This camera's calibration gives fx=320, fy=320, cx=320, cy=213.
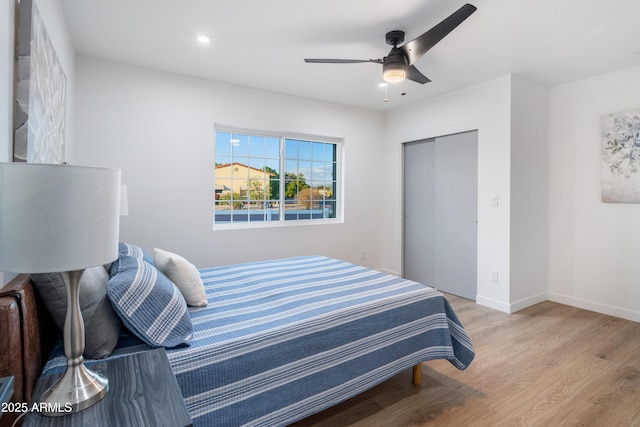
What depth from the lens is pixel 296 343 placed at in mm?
1550

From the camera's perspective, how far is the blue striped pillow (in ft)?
4.38

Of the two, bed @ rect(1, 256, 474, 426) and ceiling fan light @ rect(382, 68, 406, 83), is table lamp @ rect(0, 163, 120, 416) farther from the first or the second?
ceiling fan light @ rect(382, 68, 406, 83)

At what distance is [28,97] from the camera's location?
1.33 metres

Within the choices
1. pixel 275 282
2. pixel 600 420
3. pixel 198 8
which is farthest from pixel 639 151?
pixel 198 8

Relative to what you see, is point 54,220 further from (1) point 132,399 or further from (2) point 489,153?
(2) point 489,153

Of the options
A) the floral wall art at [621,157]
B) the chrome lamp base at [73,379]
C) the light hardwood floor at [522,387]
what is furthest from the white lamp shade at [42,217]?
the floral wall art at [621,157]

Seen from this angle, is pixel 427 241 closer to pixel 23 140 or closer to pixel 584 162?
Answer: pixel 584 162

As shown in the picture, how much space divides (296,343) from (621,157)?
3823mm

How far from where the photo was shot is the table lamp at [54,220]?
780 millimetres

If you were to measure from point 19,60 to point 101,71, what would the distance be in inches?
84.1

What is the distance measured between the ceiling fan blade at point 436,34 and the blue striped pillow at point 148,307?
2.17 metres

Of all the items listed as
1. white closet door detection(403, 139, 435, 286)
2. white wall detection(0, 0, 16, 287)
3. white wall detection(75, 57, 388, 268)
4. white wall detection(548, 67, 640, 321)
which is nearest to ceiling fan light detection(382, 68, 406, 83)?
white wall detection(75, 57, 388, 268)

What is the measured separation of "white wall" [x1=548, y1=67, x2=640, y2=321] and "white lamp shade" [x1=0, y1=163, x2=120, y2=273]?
4464mm

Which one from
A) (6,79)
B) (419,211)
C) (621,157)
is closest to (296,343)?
(6,79)
